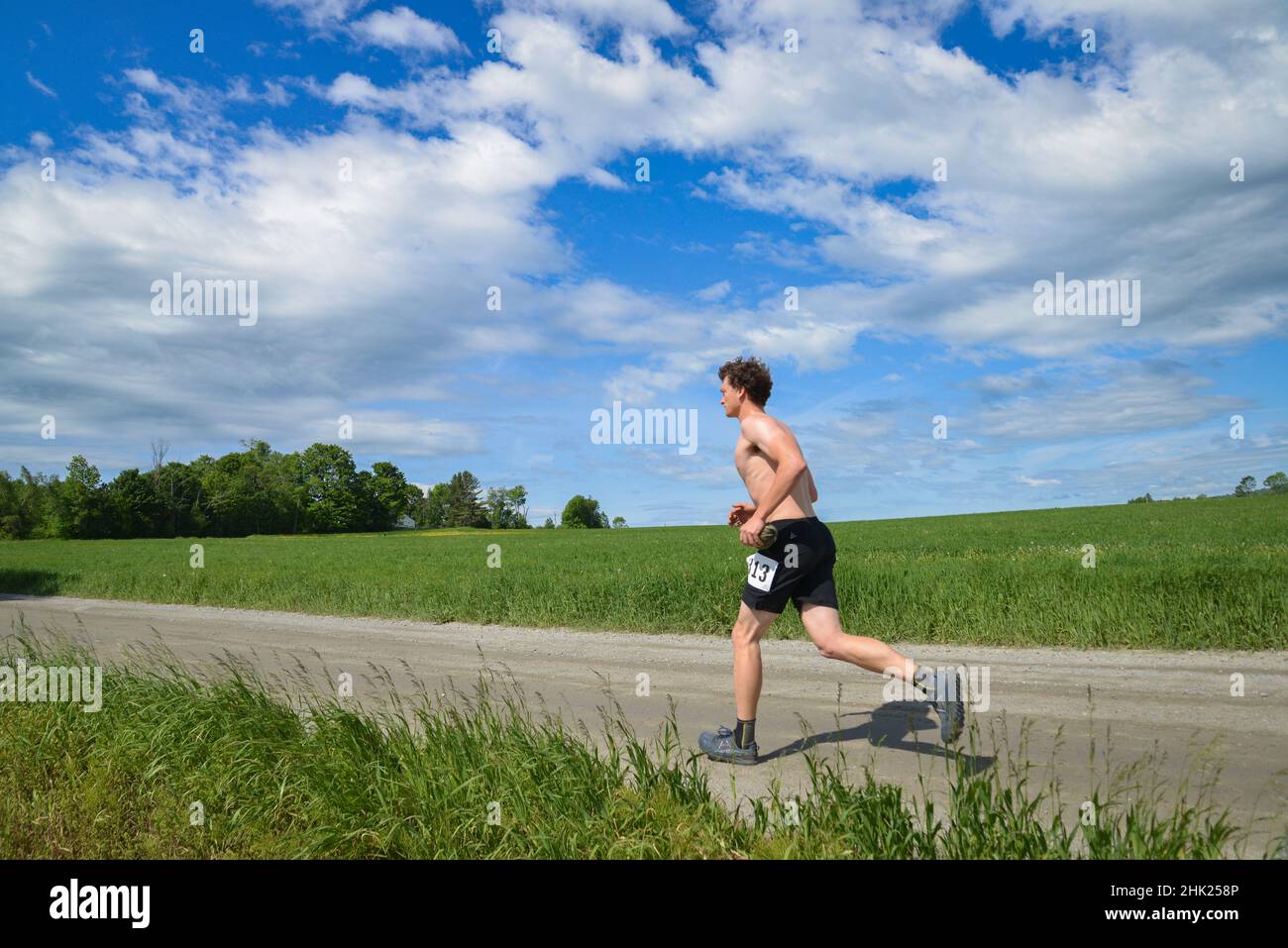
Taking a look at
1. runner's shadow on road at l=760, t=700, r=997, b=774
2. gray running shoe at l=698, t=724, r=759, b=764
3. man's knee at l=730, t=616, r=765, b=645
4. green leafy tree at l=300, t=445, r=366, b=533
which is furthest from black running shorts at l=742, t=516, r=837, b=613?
green leafy tree at l=300, t=445, r=366, b=533

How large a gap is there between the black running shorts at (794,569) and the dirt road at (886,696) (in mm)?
867

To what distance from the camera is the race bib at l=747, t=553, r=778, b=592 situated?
524 cm

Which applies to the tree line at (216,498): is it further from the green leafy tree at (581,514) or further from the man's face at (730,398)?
the man's face at (730,398)

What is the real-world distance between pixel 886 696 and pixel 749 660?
7.84ft

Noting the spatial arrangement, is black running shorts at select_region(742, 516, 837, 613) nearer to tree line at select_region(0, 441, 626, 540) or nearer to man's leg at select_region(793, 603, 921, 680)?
man's leg at select_region(793, 603, 921, 680)

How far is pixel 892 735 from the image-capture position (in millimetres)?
5938

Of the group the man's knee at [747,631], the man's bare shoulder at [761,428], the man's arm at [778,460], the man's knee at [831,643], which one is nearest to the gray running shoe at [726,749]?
the man's knee at [747,631]

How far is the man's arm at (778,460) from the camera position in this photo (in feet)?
16.4
